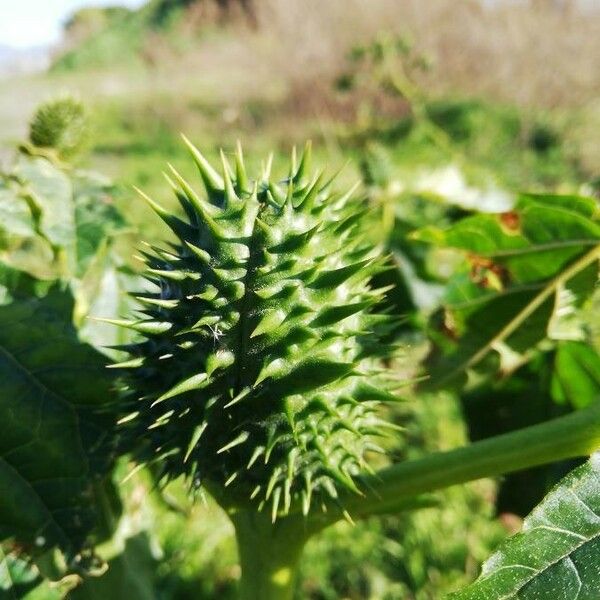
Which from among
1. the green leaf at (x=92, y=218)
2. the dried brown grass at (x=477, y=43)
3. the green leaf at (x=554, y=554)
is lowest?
the green leaf at (x=554, y=554)

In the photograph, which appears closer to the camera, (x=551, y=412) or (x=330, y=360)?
(x=330, y=360)

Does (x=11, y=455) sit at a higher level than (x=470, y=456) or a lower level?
higher

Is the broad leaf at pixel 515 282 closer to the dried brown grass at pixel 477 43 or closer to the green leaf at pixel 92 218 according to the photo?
the green leaf at pixel 92 218

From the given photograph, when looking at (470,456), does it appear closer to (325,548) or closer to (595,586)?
(595,586)

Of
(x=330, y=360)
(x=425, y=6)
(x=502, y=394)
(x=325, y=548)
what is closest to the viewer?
(x=330, y=360)

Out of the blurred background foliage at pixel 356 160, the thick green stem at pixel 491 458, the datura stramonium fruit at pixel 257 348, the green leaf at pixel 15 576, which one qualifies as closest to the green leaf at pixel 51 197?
the blurred background foliage at pixel 356 160

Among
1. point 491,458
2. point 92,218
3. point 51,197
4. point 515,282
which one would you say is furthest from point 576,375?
point 51,197

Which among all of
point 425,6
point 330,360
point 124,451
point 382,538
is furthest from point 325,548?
point 425,6
